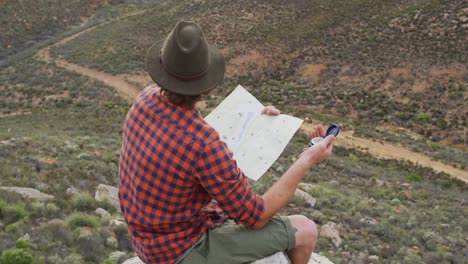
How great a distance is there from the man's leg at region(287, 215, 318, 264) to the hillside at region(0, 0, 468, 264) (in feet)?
9.14

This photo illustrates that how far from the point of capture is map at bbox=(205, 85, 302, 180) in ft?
11.5

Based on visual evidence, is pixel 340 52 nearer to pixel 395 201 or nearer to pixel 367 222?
pixel 395 201

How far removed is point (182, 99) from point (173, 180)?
0.51 m

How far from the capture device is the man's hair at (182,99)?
113 inches

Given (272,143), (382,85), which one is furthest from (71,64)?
(272,143)

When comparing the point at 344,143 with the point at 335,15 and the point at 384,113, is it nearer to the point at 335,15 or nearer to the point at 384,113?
the point at 384,113

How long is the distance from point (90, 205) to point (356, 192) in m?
7.55

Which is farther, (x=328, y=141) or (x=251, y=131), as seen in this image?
(x=251, y=131)

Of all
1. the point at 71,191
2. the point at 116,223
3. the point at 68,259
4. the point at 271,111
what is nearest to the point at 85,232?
the point at 116,223

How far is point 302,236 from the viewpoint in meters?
3.43

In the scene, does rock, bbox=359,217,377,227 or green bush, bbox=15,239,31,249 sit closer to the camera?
green bush, bbox=15,239,31,249

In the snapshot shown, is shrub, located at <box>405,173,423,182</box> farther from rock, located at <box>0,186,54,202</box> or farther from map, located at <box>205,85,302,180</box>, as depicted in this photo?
map, located at <box>205,85,302,180</box>

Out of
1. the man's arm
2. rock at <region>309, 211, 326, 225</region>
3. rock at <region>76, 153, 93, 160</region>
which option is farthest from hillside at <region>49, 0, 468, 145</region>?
the man's arm

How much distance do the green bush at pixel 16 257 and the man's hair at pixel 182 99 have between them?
291 cm
